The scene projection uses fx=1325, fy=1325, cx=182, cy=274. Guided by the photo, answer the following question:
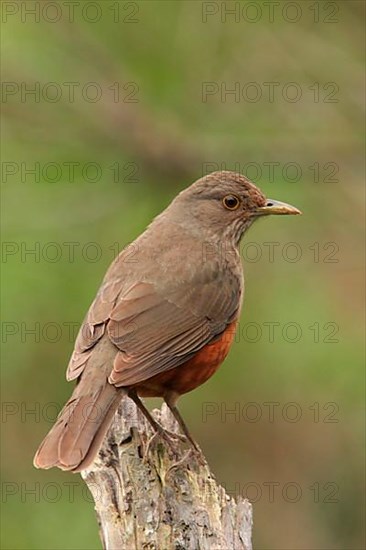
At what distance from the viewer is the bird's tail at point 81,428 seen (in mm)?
5512

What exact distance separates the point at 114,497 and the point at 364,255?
429 centimetres

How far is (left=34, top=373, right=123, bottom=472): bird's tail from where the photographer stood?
5.51 metres

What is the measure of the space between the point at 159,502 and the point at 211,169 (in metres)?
4.15

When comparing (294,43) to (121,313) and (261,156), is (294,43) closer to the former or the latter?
(261,156)

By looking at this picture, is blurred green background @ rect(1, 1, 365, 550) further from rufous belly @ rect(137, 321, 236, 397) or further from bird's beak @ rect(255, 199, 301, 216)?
rufous belly @ rect(137, 321, 236, 397)

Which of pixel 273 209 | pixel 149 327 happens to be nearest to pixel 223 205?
pixel 273 209

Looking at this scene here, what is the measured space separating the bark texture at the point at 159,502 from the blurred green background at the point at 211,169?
2923 millimetres

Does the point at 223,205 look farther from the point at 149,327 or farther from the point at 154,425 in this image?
the point at 154,425

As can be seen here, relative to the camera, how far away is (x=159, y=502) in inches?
208

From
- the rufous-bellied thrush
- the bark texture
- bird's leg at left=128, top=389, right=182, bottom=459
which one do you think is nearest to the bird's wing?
the rufous-bellied thrush

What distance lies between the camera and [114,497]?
5.34 metres

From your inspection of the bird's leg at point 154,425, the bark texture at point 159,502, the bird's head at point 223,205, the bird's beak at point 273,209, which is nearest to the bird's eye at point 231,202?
the bird's head at point 223,205

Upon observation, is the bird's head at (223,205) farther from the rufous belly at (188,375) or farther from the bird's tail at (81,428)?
the bird's tail at (81,428)

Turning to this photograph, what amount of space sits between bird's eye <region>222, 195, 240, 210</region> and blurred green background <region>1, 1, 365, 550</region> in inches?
61.9
